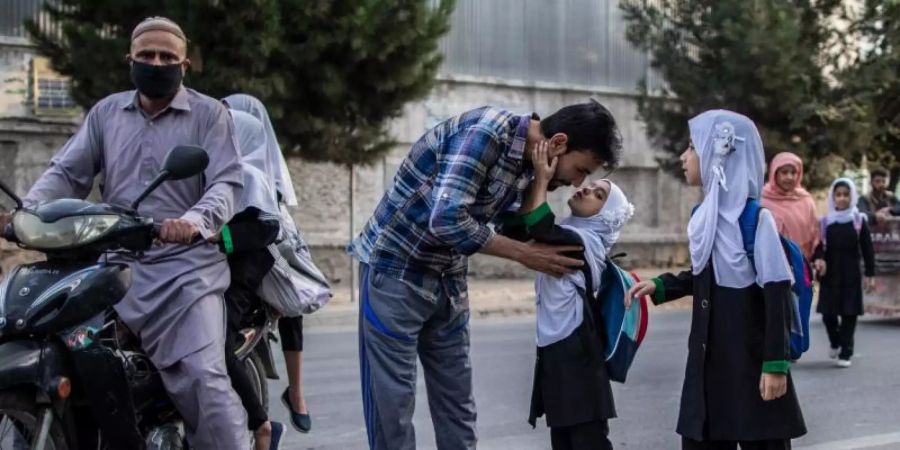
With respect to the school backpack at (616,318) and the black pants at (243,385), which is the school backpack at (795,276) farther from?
the black pants at (243,385)

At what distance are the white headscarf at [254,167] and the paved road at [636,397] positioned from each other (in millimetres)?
2156

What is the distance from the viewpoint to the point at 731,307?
457 centimetres

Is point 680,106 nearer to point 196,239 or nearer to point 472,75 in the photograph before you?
point 472,75

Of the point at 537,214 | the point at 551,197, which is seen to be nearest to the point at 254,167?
the point at 537,214

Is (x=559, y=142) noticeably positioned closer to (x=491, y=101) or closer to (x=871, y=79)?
(x=871, y=79)

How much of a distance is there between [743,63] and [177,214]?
16.1 metres

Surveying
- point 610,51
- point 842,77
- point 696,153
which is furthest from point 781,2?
point 696,153

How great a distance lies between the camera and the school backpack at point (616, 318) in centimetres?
456

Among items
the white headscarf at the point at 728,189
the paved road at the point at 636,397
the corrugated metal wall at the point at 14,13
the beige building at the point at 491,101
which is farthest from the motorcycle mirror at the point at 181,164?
the corrugated metal wall at the point at 14,13

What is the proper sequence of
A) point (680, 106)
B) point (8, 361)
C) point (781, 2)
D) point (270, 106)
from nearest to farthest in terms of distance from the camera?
1. point (8, 361)
2. point (270, 106)
3. point (781, 2)
4. point (680, 106)

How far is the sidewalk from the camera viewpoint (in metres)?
→ 15.2

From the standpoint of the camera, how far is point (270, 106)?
13898 millimetres

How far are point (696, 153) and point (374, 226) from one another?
1291 millimetres

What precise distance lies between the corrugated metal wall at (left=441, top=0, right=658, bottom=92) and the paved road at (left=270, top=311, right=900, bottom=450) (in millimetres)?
9683
